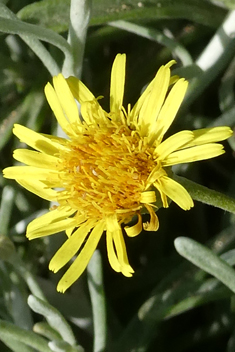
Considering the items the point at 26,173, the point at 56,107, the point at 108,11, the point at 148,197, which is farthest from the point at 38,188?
the point at 108,11

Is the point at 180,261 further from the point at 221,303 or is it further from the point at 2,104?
the point at 2,104

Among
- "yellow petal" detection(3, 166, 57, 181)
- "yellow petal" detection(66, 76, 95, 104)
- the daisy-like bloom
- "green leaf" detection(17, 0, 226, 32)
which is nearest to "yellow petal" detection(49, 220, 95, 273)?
the daisy-like bloom

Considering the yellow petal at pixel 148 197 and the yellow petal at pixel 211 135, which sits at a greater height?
the yellow petal at pixel 211 135

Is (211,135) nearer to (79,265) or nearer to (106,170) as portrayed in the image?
(106,170)

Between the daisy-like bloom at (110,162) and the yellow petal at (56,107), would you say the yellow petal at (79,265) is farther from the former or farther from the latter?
the yellow petal at (56,107)

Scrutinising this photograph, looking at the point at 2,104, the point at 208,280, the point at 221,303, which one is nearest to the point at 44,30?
the point at 2,104

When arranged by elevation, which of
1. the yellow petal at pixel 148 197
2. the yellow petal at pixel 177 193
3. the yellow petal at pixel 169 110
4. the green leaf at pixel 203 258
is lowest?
the green leaf at pixel 203 258

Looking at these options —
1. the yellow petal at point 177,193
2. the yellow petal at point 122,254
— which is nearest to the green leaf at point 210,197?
the yellow petal at point 177,193
